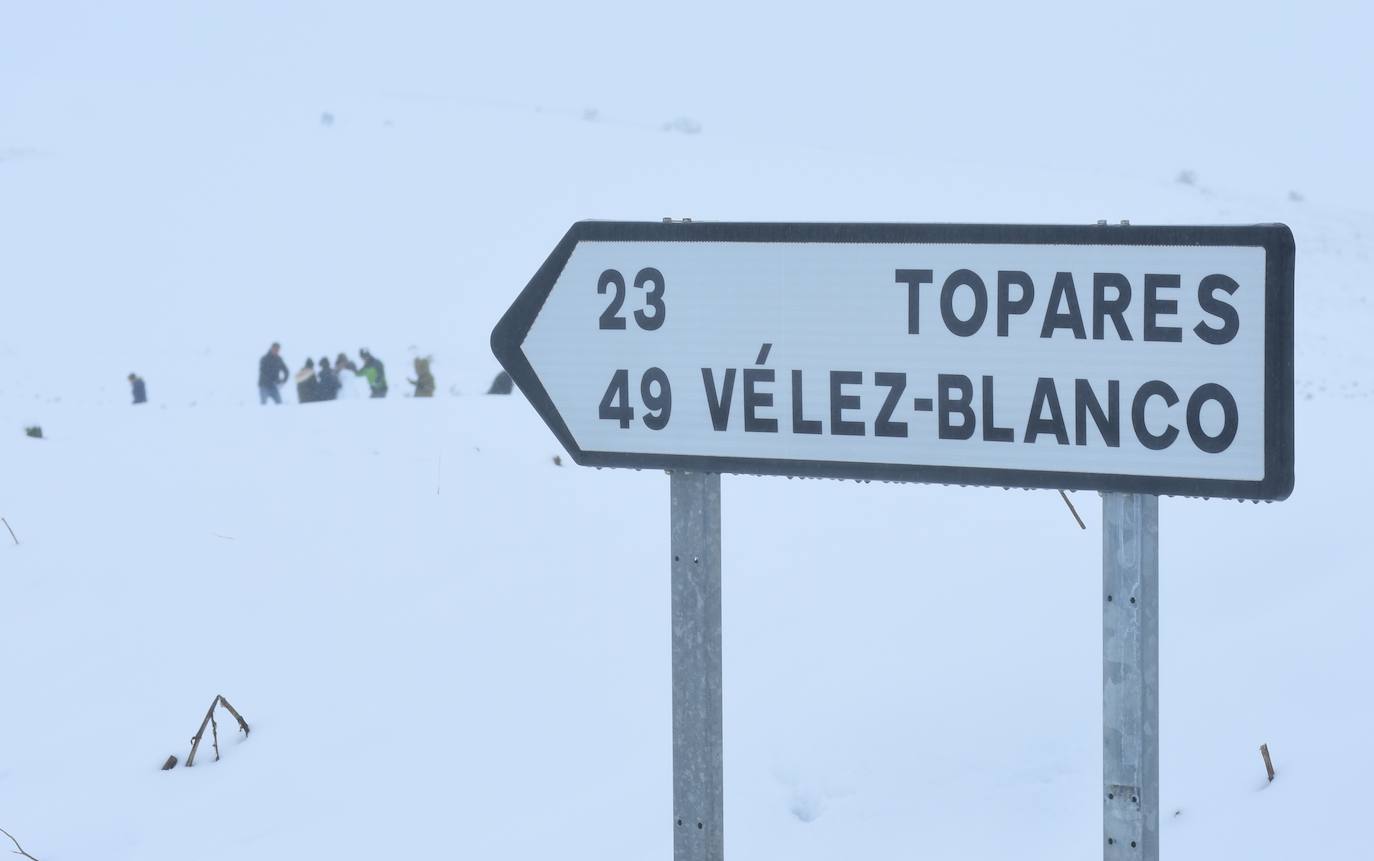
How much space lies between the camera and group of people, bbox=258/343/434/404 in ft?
56.5

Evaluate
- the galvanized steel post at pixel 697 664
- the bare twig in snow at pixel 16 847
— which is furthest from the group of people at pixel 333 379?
the galvanized steel post at pixel 697 664

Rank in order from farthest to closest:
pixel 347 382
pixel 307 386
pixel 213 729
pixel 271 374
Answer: pixel 271 374, pixel 347 382, pixel 307 386, pixel 213 729

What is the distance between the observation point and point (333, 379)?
1733 cm

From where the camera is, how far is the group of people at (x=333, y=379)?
679 inches

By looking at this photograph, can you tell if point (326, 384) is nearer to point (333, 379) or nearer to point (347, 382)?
point (333, 379)

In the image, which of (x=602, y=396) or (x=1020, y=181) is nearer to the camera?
(x=602, y=396)

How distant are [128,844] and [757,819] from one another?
6.69 feet

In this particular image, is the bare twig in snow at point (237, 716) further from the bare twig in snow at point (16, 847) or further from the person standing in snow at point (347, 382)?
the person standing in snow at point (347, 382)

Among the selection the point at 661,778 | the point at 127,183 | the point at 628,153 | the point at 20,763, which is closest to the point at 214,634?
the point at 20,763

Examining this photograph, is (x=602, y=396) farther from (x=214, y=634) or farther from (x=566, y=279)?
(x=214, y=634)

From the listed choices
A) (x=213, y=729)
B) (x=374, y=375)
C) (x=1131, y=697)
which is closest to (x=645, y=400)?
(x=1131, y=697)

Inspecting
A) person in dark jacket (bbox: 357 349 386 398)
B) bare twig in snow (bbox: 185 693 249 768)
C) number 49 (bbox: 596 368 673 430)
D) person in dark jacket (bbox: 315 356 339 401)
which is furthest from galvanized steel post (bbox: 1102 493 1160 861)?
person in dark jacket (bbox: 357 349 386 398)

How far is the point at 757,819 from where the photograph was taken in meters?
4.27

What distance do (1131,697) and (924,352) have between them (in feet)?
1.90
